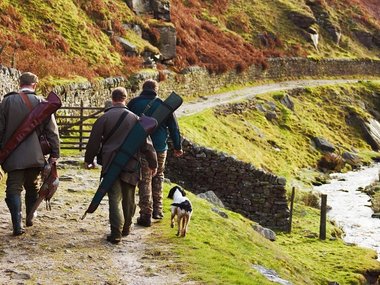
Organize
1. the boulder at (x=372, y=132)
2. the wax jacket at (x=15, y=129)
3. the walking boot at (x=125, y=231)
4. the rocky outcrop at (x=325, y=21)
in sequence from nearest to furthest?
the wax jacket at (x=15, y=129) → the walking boot at (x=125, y=231) → the boulder at (x=372, y=132) → the rocky outcrop at (x=325, y=21)

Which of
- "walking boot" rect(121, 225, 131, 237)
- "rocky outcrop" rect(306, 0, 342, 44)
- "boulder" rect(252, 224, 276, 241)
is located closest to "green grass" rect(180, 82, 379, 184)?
"boulder" rect(252, 224, 276, 241)

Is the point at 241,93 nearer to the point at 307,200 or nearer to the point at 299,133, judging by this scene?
the point at 299,133

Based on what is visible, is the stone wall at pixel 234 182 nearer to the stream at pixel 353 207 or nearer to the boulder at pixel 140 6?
the stream at pixel 353 207

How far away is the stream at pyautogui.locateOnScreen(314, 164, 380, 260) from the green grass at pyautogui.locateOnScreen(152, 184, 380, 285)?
1.32m

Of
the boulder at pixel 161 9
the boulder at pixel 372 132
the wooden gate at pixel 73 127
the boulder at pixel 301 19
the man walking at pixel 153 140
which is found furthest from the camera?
the boulder at pixel 301 19

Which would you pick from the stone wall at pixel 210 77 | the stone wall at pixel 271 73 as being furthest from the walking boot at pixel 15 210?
the stone wall at pixel 271 73

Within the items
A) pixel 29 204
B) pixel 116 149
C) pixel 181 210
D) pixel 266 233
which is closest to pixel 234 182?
pixel 266 233

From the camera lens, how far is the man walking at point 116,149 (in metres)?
10.1

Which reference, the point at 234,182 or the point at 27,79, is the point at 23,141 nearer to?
the point at 27,79

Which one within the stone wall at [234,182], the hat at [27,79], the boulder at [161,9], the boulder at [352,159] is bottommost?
the boulder at [352,159]

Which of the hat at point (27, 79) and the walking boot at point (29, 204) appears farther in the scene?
the walking boot at point (29, 204)

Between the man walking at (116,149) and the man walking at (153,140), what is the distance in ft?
3.04

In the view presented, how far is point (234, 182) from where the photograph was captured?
21.5 metres

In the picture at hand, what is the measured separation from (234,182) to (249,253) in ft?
29.1
